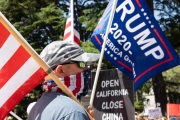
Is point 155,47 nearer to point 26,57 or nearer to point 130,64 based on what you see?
point 130,64

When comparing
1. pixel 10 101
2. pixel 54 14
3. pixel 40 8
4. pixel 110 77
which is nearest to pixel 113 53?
pixel 110 77

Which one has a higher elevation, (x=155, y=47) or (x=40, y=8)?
(x=40, y=8)

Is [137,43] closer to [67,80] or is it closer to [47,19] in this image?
[67,80]

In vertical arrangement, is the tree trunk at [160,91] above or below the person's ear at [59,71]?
below

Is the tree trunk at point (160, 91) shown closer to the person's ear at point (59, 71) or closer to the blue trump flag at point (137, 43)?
the blue trump flag at point (137, 43)

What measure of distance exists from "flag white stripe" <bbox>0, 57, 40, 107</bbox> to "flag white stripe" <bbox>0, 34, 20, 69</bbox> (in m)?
0.12

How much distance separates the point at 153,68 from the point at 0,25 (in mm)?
3759

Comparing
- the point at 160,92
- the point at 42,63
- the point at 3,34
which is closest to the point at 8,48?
the point at 3,34

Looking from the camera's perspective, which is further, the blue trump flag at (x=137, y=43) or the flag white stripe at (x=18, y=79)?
the blue trump flag at (x=137, y=43)

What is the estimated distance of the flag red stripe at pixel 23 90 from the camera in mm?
2604

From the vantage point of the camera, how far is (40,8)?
67.3ft

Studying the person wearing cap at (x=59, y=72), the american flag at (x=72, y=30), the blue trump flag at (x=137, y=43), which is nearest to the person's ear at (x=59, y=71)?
the person wearing cap at (x=59, y=72)

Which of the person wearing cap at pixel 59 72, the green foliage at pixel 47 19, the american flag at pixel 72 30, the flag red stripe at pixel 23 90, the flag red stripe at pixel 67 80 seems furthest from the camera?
the green foliage at pixel 47 19

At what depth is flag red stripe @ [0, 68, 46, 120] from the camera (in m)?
2.60
